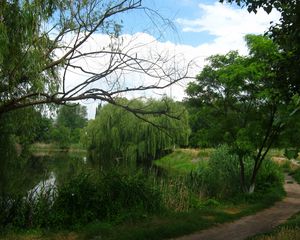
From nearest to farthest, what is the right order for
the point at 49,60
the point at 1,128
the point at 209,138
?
the point at 49,60, the point at 1,128, the point at 209,138

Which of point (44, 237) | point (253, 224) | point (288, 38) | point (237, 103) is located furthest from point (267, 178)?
point (288, 38)

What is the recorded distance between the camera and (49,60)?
962 cm

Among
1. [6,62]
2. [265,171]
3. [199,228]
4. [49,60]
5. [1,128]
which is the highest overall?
[49,60]

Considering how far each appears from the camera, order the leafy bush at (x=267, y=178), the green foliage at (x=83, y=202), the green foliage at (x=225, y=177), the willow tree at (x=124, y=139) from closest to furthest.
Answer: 1. the green foliage at (x=83, y=202)
2. the green foliage at (x=225, y=177)
3. the leafy bush at (x=267, y=178)
4. the willow tree at (x=124, y=139)

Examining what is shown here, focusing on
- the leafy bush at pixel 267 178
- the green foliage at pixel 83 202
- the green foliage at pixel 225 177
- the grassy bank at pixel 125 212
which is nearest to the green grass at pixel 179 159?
the leafy bush at pixel 267 178

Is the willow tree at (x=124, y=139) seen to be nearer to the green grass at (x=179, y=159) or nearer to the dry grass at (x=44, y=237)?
the green grass at (x=179, y=159)

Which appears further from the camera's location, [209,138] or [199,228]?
[209,138]

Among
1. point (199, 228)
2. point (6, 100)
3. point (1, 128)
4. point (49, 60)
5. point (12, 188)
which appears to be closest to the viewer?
point (6, 100)

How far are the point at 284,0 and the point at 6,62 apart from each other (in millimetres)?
4550

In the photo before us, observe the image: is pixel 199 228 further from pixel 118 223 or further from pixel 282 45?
pixel 282 45

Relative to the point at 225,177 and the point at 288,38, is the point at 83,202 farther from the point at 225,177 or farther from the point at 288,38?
the point at 225,177

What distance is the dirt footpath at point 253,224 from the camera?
31.8 feet

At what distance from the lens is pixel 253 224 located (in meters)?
11.2

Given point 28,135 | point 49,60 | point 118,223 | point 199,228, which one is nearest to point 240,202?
point 199,228
